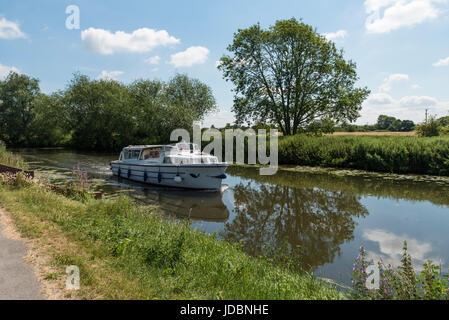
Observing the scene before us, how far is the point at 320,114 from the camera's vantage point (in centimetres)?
3203

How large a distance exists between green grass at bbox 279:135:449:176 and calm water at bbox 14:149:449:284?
384cm

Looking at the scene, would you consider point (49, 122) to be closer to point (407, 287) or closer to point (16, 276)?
point (16, 276)

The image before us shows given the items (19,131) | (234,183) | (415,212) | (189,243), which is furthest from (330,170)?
(19,131)

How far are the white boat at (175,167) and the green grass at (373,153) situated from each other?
1193 cm

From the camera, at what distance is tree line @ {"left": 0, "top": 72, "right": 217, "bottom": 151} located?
39719mm

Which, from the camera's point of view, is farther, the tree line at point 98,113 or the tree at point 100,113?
the tree at point 100,113

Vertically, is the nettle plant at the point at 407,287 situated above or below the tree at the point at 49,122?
below

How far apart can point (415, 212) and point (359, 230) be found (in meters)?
3.64

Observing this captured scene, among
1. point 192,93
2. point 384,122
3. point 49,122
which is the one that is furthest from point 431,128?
point 384,122

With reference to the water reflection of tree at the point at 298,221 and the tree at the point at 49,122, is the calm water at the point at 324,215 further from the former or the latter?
the tree at the point at 49,122

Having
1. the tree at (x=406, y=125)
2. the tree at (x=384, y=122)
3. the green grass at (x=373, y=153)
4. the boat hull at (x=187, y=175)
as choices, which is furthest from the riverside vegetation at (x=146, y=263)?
the tree at (x=384, y=122)

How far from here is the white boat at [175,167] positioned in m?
14.4

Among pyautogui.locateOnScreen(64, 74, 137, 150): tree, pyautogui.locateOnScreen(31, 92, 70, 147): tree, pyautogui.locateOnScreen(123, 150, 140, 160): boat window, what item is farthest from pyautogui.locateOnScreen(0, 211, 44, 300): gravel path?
pyautogui.locateOnScreen(31, 92, 70, 147): tree
